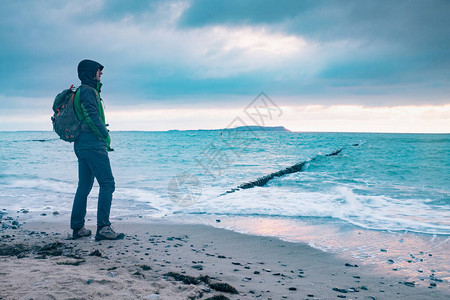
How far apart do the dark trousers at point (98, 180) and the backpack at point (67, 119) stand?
0.86ft

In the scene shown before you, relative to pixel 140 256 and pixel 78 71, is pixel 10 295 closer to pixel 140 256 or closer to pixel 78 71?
pixel 140 256

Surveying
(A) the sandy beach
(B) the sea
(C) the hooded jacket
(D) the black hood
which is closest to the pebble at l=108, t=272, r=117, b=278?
(A) the sandy beach

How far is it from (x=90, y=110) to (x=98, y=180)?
38.1 inches

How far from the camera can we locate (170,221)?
20.0ft

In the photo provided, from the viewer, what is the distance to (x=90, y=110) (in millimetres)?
4285

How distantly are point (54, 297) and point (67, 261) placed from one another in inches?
42.2

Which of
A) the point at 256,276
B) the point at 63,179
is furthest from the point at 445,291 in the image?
the point at 63,179

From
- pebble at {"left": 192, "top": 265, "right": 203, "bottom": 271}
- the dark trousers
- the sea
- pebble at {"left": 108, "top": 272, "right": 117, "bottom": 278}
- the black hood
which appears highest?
the black hood

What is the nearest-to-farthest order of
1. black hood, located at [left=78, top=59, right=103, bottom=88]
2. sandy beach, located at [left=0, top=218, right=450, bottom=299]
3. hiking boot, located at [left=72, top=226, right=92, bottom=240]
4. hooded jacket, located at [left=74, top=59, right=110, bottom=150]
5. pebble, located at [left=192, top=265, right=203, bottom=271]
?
sandy beach, located at [left=0, top=218, right=450, bottom=299], pebble, located at [left=192, top=265, right=203, bottom=271], hooded jacket, located at [left=74, top=59, right=110, bottom=150], black hood, located at [left=78, top=59, right=103, bottom=88], hiking boot, located at [left=72, top=226, right=92, bottom=240]

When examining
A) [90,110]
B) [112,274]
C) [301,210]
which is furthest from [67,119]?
[301,210]

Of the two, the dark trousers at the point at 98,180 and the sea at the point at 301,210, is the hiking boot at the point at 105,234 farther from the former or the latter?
the sea at the point at 301,210

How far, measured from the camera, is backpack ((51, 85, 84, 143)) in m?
4.36

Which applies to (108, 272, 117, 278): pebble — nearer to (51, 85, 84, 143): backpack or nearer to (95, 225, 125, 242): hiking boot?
(95, 225, 125, 242): hiking boot

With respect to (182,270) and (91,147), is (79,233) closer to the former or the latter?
(91,147)
